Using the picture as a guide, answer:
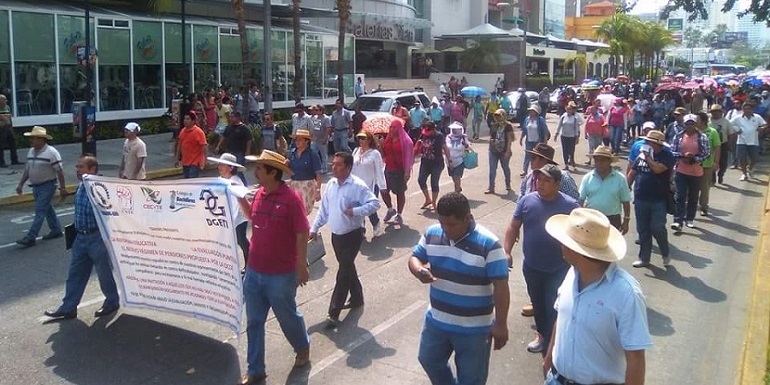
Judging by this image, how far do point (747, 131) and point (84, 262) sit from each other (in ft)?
46.0

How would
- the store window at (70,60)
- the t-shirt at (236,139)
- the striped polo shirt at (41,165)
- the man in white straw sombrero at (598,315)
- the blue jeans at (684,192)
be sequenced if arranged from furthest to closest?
the store window at (70,60) → the t-shirt at (236,139) → the blue jeans at (684,192) → the striped polo shirt at (41,165) → the man in white straw sombrero at (598,315)

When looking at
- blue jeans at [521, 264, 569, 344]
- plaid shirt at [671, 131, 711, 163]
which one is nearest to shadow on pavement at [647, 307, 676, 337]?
blue jeans at [521, 264, 569, 344]

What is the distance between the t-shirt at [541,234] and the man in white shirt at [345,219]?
5.47 ft

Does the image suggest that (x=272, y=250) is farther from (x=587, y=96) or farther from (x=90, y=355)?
(x=587, y=96)

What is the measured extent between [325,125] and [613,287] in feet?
48.0

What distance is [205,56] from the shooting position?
25.8 m

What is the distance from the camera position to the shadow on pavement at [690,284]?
333 inches

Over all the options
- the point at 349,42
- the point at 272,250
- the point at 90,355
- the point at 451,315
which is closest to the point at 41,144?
the point at 90,355

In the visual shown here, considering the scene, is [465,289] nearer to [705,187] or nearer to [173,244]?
[173,244]

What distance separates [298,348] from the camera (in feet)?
20.1

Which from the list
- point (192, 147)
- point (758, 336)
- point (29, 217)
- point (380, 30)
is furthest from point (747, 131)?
point (380, 30)

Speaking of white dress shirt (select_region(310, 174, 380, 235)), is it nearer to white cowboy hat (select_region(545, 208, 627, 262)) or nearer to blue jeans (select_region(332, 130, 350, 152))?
white cowboy hat (select_region(545, 208, 627, 262))

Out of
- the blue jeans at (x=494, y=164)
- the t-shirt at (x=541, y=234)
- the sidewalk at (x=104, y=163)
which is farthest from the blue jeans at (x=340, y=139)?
the t-shirt at (x=541, y=234)

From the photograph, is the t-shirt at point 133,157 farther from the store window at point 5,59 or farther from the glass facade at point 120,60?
the store window at point 5,59
